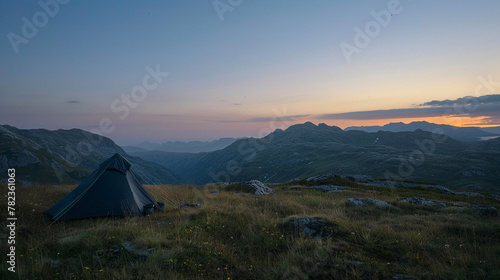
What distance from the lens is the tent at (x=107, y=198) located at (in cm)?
1123

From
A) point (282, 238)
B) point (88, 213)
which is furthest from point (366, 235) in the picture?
point (88, 213)

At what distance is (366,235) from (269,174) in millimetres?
179354

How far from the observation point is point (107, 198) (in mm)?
12047

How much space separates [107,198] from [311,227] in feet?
31.9

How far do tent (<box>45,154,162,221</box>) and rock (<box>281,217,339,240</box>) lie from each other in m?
7.41

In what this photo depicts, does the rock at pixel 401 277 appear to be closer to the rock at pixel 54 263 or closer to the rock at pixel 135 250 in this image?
the rock at pixel 135 250

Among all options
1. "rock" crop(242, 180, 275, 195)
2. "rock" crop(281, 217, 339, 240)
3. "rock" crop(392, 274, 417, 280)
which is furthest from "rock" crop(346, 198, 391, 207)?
"rock" crop(392, 274, 417, 280)

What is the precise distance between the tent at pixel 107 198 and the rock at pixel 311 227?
24.3 feet

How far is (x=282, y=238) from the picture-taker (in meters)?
7.84

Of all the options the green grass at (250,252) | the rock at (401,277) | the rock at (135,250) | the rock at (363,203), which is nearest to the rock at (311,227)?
the green grass at (250,252)

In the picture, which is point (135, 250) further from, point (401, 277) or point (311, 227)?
point (401, 277)

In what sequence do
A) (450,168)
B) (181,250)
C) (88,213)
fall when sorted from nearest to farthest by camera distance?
1. (181,250)
2. (88,213)
3. (450,168)

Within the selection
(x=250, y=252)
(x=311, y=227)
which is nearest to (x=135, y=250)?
(x=250, y=252)

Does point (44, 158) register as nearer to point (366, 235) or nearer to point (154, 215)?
point (154, 215)
